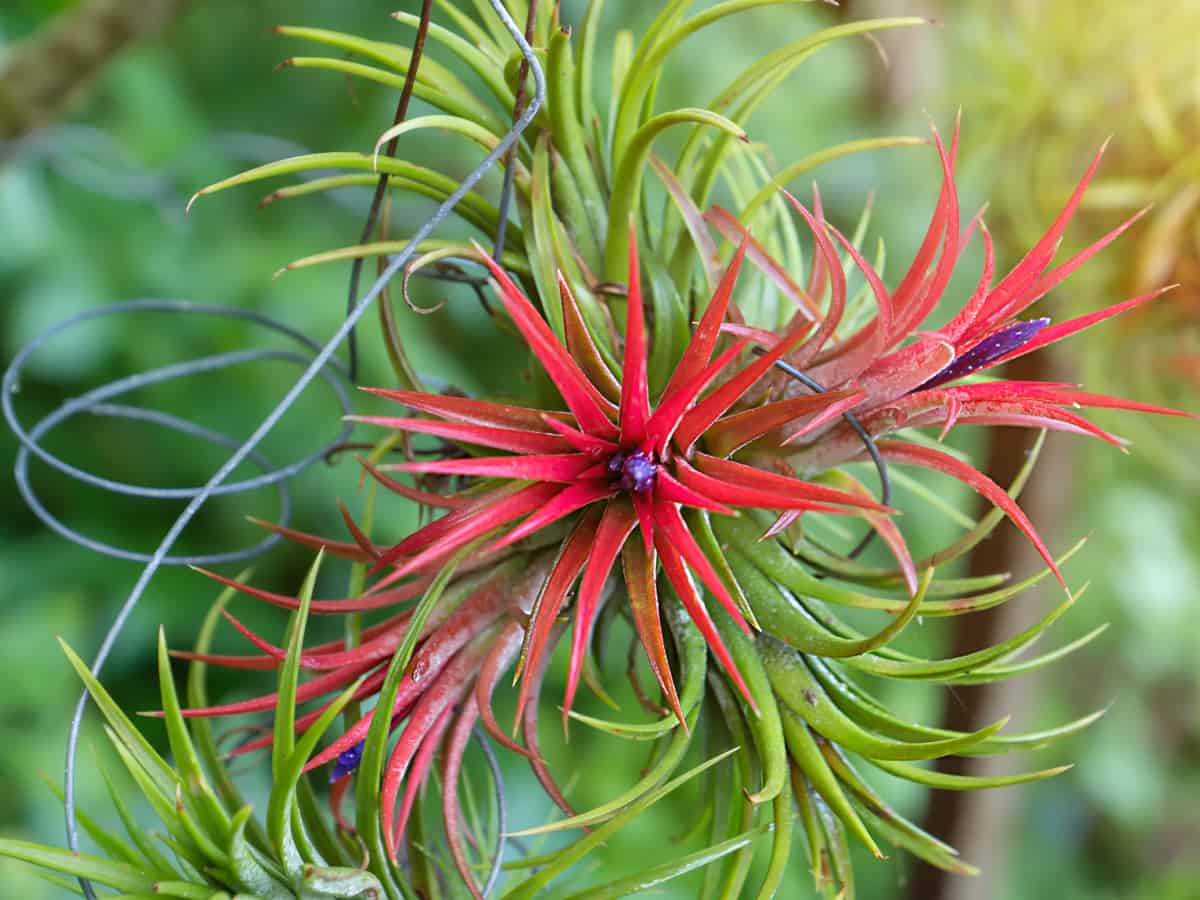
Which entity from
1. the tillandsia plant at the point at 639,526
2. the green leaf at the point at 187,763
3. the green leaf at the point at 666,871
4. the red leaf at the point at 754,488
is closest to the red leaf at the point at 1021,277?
the tillandsia plant at the point at 639,526

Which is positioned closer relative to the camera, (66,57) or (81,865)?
(81,865)

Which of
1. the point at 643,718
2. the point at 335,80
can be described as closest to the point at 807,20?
the point at 335,80

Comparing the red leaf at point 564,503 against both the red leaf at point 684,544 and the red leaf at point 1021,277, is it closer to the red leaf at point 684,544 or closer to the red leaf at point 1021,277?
the red leaf at point 684,544

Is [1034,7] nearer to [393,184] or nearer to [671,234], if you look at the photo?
[671,234]

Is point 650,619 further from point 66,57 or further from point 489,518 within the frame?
point 66,57

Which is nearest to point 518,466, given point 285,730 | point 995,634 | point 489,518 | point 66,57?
point 489,518

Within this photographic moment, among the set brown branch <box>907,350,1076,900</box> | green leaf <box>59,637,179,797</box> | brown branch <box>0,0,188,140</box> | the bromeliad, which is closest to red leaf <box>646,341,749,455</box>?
the bromeliad

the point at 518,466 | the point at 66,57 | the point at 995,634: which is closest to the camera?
the point at 518,466

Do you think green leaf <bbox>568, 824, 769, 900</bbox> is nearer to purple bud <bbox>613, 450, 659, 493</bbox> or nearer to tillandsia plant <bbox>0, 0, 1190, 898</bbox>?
tillandsia plant <bbox>0, 0, 1190, 898</bbox>
